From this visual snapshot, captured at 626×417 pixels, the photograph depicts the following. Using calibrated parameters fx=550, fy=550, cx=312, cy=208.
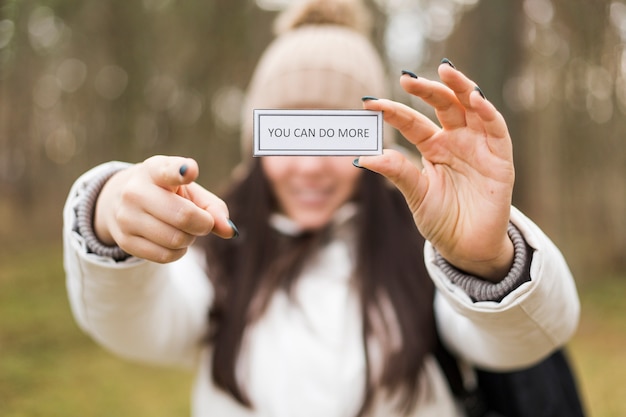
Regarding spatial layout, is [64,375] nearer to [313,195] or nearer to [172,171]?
[313,195]

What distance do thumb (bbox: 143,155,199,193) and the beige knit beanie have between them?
0.86 metres

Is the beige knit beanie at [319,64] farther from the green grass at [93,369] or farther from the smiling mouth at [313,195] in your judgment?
the green grass at [93,369]

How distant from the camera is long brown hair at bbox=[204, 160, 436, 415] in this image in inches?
57.2

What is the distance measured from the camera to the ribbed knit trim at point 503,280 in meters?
0.97

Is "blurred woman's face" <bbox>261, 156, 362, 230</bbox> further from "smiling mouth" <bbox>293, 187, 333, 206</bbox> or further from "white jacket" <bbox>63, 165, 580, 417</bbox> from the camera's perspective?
"white jacket" <bbox>63, 165, 580, 417</bbox>

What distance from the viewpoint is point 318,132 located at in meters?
0.91

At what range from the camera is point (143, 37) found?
6.09m

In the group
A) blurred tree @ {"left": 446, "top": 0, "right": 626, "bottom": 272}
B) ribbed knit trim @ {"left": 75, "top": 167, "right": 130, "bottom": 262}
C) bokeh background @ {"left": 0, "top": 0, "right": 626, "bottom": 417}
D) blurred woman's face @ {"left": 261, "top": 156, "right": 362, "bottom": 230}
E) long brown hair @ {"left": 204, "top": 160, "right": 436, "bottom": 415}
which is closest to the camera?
ribbed knit trim @ {"left": 75, "top": 167, "right": 130, "bottom": 262}

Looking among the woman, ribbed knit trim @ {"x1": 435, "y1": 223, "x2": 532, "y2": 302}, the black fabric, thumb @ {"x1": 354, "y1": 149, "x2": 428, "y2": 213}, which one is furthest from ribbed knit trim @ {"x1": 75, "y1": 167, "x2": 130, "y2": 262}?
the black fabric

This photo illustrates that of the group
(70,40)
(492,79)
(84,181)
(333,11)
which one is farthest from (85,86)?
(84,181)

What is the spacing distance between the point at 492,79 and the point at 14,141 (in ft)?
21.9

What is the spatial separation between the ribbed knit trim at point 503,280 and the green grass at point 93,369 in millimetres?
2996

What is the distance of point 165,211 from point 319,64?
964 millimetres

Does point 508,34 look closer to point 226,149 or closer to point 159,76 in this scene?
point 159,76
